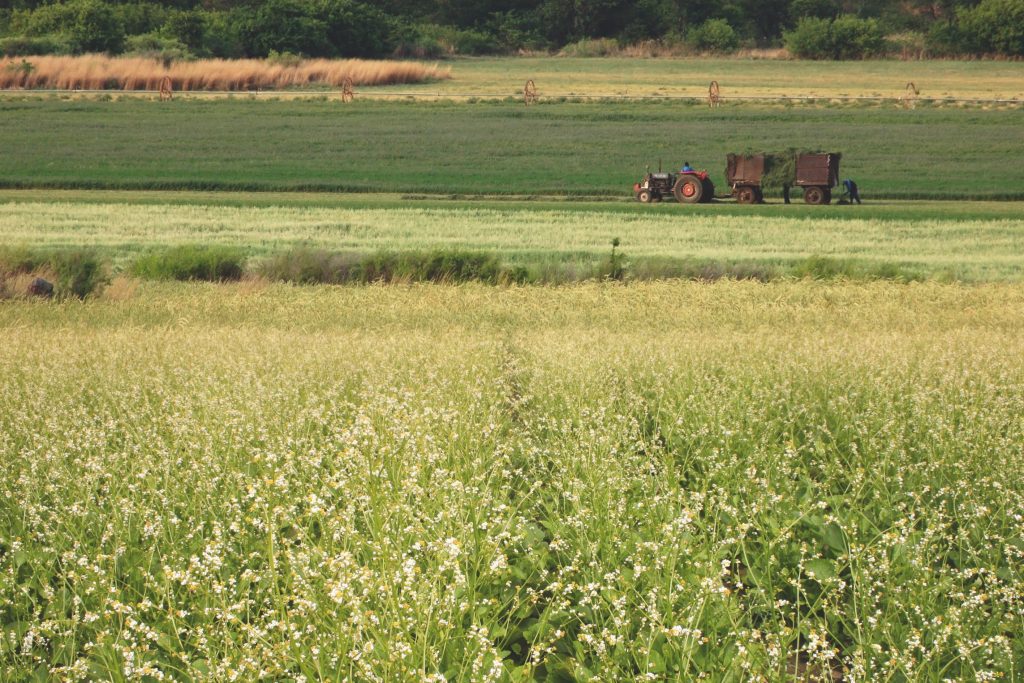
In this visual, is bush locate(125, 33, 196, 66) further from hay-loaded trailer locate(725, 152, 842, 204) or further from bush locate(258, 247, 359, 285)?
bush locate(258, 247, 359, 285)

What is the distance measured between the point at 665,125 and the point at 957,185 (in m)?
15.6

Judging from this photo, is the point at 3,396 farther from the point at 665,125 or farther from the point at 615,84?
the point at 615,84

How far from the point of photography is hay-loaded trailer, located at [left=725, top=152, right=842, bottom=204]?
91.8ft

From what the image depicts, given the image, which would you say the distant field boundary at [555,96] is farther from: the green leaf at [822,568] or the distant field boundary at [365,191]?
the green leaf at [822,568]

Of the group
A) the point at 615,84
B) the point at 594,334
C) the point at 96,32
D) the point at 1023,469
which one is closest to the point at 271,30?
the point at 96,32

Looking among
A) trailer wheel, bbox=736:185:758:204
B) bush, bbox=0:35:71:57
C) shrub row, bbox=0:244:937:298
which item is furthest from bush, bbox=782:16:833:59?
shrub row, bbox=0:244:937:298

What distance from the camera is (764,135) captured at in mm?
42219

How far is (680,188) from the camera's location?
28844mm

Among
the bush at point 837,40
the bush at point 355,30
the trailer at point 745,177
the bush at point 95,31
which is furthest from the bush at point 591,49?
the trailer at point 745,177

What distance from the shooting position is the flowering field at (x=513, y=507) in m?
4.11

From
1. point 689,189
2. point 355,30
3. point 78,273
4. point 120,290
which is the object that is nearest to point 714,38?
point 355,30

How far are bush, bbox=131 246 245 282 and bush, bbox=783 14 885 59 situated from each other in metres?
63.4

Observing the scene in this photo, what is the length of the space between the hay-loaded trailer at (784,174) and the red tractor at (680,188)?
741 millimetres

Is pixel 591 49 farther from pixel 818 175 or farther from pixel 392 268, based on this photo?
pixel 392 268
